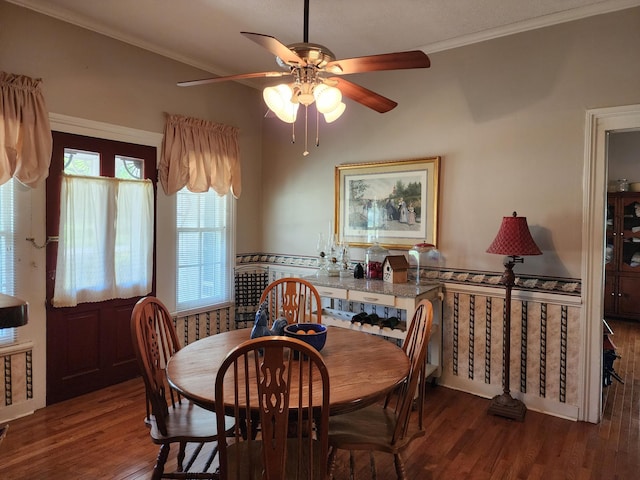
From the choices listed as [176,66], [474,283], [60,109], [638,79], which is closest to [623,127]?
[638,79]

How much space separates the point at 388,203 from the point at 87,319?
2612 millimetres

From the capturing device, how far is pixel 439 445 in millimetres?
2584

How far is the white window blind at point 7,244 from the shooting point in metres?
2.76

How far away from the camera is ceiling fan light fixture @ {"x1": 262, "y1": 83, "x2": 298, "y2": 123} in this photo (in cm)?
214

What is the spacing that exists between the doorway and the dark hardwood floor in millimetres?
253

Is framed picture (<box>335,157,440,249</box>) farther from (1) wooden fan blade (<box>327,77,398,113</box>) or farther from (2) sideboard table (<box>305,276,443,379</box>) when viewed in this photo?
(1) wooden fan blade (<box>327,77,398,113</box>)

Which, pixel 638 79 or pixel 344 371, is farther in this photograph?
pixel 638 79

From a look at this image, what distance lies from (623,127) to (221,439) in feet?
9.88

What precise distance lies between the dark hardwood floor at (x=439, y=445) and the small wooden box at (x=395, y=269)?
96 centimetres

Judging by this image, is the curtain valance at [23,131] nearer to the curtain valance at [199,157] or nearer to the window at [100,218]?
the window at [100,218]

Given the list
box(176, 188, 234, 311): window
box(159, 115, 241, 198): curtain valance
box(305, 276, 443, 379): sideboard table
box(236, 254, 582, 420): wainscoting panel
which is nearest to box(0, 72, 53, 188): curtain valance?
box(159, 115, 241, 198): curtain valance

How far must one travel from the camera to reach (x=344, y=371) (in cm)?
183

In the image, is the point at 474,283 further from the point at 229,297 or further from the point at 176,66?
the point at 176,66

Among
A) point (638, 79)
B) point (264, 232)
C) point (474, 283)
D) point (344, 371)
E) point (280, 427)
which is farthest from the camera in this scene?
point (264, 232)
